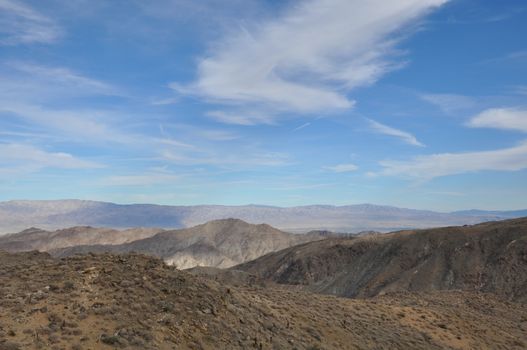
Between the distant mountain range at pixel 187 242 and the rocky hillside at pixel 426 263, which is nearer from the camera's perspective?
the rocky hillside at pixel 426 263

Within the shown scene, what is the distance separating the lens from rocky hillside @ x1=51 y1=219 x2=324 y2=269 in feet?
523

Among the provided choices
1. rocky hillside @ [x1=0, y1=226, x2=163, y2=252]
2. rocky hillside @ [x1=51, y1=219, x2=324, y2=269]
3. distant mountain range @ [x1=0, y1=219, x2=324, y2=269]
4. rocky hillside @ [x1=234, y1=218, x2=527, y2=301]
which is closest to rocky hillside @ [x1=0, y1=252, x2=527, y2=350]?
rocky hillside @ [x1=234, y1=218, x2=527, y2=301]

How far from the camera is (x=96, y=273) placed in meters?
19.8

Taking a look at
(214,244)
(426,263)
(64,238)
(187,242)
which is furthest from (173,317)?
(64,238)

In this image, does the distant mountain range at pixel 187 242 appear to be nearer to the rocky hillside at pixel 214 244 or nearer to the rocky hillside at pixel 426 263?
the rocky hillside at pixel 214 244

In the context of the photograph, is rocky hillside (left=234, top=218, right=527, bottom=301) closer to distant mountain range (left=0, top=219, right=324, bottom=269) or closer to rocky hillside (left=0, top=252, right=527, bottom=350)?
rocky hillside (left=0, top=252, right=527, bottom=350)

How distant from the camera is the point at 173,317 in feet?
57.9

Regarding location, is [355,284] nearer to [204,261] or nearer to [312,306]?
[312,306]

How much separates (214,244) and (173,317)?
15852cm

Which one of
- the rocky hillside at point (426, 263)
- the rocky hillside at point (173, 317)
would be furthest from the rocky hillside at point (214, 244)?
the rocky hillside at point (173, 317)

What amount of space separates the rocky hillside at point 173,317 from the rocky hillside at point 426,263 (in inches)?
1489

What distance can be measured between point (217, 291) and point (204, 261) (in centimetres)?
14189

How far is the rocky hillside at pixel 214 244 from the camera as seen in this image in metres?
159

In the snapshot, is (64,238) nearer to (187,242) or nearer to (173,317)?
(187,242)
